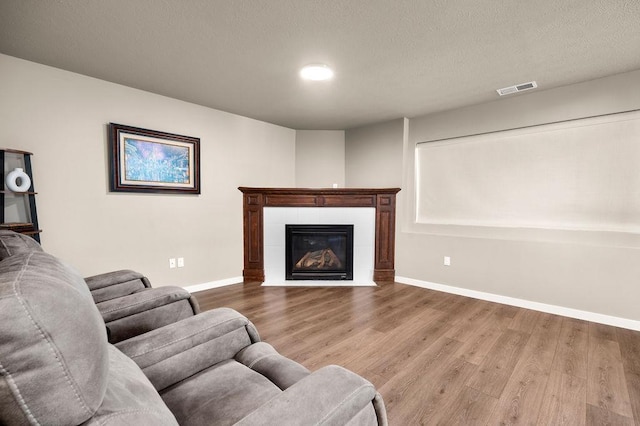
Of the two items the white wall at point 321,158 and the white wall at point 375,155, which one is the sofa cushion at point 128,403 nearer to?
the white wall at point 375,155

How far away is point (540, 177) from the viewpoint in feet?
10.9

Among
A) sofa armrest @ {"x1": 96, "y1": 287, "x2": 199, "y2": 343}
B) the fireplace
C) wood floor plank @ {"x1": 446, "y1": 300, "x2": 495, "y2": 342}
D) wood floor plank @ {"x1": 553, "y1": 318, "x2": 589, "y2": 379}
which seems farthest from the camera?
the fireplace

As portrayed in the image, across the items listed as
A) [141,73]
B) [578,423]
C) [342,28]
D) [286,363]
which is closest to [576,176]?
[578,423]

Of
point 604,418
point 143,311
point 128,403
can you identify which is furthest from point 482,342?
point 128,403

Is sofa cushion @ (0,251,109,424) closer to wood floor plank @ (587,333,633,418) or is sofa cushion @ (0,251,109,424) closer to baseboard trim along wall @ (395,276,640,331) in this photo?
wood floor plank @ (587,333,633,418)

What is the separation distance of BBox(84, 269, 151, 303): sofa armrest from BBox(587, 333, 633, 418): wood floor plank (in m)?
3.04

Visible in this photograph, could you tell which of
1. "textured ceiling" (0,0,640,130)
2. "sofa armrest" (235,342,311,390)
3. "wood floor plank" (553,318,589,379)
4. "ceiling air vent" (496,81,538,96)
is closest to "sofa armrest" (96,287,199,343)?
"sofa armrest" (235,342,311,390)

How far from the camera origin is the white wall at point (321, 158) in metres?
5.04

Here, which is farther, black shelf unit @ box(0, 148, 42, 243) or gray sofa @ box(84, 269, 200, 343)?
black shelf unit @ box(0, 148, 42, 243)

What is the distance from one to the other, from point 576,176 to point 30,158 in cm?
529

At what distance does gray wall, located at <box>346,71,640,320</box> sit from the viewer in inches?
113

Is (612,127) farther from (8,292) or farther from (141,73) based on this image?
(141,73)

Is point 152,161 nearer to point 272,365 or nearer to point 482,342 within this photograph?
point 272,365

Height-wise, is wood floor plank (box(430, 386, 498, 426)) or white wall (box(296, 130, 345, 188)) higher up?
white wall (box(296, 130, 345, 188))
